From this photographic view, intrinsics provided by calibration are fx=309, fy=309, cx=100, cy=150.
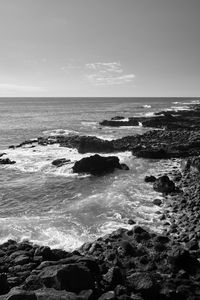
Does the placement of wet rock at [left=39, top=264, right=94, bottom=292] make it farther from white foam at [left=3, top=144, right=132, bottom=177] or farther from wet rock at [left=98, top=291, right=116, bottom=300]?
A: white foam at [left=3, top=144, right=132, bottom=177]

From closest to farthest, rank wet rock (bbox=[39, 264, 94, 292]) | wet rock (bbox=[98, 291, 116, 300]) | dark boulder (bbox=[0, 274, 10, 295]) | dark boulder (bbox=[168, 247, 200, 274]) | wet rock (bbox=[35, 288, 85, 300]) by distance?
1. wet rock (bbox=[35, 288, 85, 300])
2. wet rock (bbox=[98, 291, 116, 300])
3. wet rock (bbox=[39, 264, 94, 292])
4. dark boulder (bbox=[0, 274, 10, 295])
5. dark boulder (bbox=[168, 247, 200, 274])

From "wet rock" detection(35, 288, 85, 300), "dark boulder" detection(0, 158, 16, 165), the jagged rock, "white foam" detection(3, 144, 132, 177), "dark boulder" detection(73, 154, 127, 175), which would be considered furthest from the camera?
"dark boulder" detection(0, 158, 16, 165)

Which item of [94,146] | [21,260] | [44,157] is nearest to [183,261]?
[21,260]

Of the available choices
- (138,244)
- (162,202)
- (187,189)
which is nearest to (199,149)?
(187,189)

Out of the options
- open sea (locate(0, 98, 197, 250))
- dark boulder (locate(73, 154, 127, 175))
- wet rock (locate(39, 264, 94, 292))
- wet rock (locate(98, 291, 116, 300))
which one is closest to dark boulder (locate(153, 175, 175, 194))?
open sea (locate(0, 98, 197, 250))

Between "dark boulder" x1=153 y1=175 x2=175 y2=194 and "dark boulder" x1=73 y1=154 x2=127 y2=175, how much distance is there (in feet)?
29.3

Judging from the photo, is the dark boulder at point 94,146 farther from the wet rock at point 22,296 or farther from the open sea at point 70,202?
the wet rock at point 22,296

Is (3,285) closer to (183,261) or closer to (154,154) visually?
(183,261)

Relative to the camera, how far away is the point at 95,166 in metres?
38.4

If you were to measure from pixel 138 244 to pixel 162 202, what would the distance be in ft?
27.5

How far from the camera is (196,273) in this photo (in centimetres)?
1569

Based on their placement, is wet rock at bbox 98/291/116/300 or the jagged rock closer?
wet rock at bbox 98/291/116/300

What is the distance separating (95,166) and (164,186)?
35.7 ft

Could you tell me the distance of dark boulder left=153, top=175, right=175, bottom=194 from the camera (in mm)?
29655
